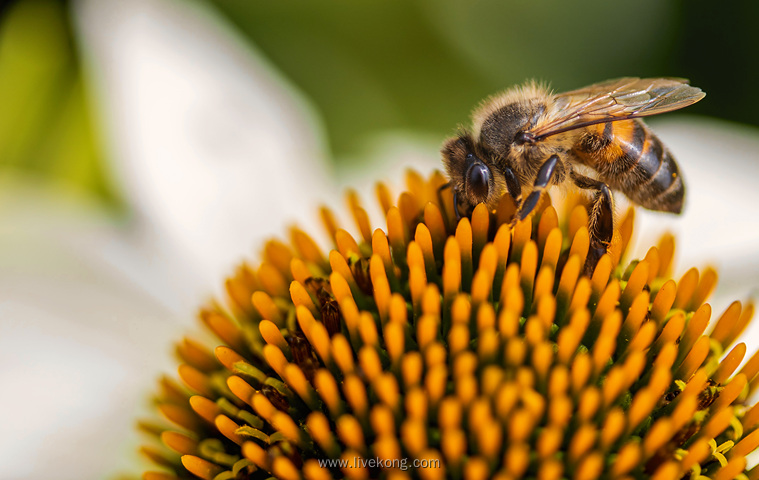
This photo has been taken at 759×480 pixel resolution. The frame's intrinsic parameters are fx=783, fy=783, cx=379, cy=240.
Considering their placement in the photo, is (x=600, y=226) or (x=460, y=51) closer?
(x=600, y=226)

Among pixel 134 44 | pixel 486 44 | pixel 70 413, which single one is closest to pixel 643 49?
pixel 486 44

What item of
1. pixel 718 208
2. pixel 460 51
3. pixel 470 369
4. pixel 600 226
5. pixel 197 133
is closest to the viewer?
pixel 470 369

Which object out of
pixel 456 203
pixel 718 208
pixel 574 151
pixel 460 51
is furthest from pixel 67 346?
pixel 718 208

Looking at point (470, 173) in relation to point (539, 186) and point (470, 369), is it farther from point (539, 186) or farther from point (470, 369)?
point (470, 369)

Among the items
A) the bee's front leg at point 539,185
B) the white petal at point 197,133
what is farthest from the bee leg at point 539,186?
the white petal at point 197,133

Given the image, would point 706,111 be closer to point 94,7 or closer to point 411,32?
point 411,32
